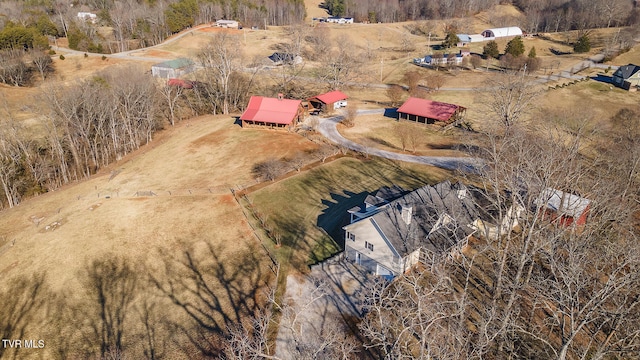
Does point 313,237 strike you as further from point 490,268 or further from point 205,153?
point 205,153

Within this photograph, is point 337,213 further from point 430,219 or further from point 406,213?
point 430,219

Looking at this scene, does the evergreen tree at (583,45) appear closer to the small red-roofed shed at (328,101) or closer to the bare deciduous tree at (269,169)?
the small red-roofed shed at (328,101)

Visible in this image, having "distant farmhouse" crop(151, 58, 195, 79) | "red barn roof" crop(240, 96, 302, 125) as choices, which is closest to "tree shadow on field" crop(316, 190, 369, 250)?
"red barn roof" crop(240, 96, 302, 125)

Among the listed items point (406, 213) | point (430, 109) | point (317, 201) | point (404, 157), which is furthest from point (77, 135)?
point (430, 109)

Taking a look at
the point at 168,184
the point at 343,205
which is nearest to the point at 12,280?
the point at 168,184

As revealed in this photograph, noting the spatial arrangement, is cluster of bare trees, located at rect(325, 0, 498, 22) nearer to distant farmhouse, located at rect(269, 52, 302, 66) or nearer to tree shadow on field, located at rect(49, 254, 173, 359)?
distant farmhouse, located at rect(269, 52, 302, 66)

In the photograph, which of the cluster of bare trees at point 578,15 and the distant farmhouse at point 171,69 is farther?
the cluster of bare trees at point 578,15

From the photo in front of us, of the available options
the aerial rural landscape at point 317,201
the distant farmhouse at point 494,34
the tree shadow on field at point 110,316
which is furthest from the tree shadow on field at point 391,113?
the distant farmhouse at point 494,34
